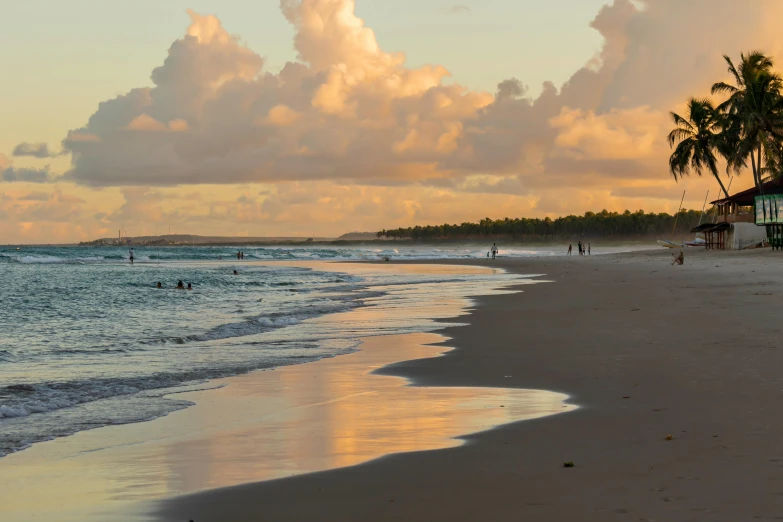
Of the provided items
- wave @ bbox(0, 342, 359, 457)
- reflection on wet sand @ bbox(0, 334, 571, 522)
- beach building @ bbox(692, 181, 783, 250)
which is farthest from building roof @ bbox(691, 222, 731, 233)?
reflection on wet sand @ bbox(0, 334, 571, 522)

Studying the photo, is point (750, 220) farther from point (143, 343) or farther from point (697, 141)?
point (143, 343)

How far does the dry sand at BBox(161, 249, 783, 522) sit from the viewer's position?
6219 millimetres

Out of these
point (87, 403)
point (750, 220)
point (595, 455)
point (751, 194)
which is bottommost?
point (87, 403)

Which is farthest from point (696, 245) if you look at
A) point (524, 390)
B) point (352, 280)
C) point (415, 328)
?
point (524, 390)

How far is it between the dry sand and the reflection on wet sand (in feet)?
1.50

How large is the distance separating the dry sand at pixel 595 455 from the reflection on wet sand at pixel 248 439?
1.50 ft

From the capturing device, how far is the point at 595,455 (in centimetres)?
776

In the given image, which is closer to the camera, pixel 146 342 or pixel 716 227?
pixel 146 342

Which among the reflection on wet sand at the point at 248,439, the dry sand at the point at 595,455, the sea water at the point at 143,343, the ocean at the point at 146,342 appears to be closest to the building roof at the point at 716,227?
the ocean at the point at 146,342

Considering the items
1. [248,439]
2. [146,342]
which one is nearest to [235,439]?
[248,439]

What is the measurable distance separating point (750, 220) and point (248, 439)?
76.0m

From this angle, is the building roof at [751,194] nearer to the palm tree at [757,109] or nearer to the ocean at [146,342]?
the palm tree at [757,109]

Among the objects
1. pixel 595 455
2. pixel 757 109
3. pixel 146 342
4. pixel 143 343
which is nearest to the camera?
pixel 595 455

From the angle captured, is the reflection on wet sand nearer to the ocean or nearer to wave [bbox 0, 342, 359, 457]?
wave [bbox 0, 342, 359, 457]
